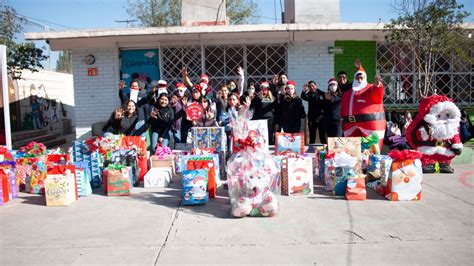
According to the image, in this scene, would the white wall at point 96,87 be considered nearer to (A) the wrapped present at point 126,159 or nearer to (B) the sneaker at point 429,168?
(A) the wrapped present at point 126,159

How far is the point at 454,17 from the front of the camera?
7.31m

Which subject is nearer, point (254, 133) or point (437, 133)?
point (254, 133)

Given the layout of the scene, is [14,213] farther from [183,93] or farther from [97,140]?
[183,93]

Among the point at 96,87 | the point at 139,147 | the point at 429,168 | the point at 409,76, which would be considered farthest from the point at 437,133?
the point at 96,87

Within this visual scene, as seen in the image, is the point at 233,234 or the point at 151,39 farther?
the point at 151,39

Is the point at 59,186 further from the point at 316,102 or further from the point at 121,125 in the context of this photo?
the point at 316,102

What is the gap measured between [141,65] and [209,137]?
4.20 meters

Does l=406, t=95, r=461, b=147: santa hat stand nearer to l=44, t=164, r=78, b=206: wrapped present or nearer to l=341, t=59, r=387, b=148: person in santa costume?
l=341, t=59, r=387, b=148: person in santa costume

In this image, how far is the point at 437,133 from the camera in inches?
230

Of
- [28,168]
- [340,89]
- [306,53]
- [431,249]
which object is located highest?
[306,53]

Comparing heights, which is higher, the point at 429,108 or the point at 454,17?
the point at 454,17

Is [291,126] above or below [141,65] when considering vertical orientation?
below

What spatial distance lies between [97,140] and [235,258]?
3578mm

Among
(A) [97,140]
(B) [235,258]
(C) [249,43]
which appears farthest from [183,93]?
(B) [235,258]
